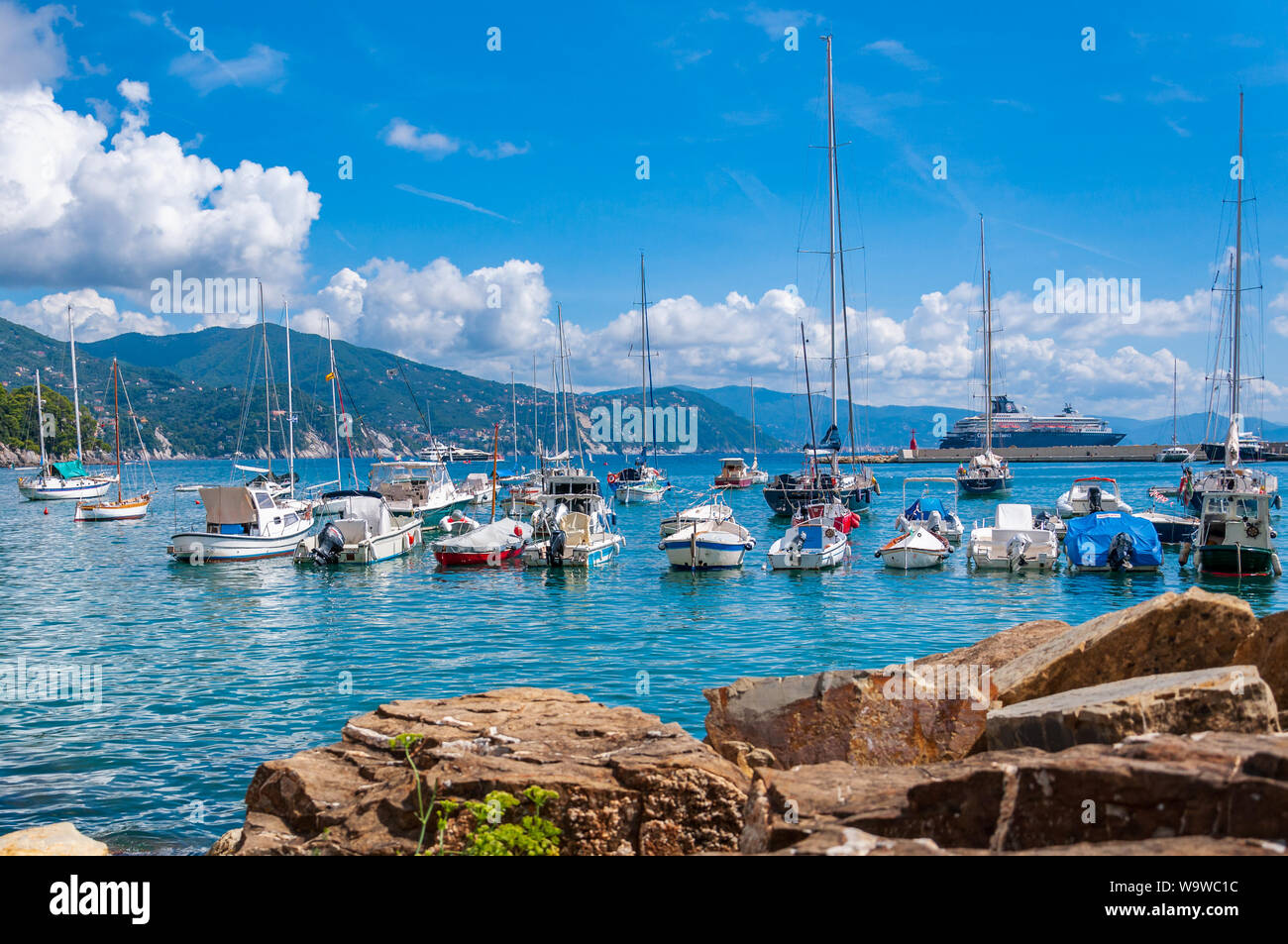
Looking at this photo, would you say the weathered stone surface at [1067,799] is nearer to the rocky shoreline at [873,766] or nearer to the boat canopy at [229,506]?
the rocky shoreline at [873,766]

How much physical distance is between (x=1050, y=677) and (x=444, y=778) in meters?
6.05

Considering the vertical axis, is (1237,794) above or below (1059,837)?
above

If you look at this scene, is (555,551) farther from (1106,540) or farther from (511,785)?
(511,785)

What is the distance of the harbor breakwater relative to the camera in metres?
4.75

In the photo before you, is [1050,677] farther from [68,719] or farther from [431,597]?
[431,597]

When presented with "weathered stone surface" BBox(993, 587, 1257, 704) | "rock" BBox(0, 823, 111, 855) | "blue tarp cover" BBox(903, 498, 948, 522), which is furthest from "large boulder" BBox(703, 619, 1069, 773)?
"blue tarp cover" BBox(903, 498, 948, 522)

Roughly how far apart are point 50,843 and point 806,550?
2939cm

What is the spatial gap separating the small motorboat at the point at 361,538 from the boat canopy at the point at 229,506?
2.73m

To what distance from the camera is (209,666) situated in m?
20.4

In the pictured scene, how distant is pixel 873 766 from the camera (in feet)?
27.2

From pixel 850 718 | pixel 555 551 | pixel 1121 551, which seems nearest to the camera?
pixel 850 718

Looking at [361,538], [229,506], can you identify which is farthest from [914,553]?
[229,506]

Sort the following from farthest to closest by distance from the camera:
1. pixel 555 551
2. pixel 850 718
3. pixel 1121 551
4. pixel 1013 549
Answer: pixel 555 551 → pixel 1013 549 → pixel 1121 551 → pixel 850 718
